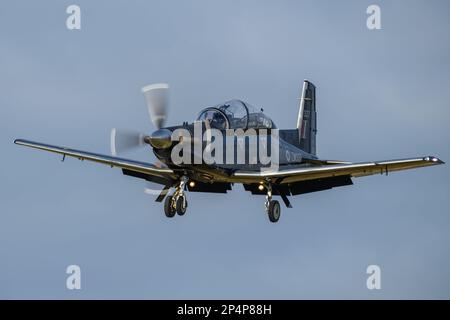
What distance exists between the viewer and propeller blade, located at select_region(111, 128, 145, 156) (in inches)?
1409

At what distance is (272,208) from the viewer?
38.8 m

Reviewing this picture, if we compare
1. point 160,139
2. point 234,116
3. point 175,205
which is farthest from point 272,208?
point 160,139

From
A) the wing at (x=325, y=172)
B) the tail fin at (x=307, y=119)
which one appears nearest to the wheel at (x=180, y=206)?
the wing at (x=325, y=172)

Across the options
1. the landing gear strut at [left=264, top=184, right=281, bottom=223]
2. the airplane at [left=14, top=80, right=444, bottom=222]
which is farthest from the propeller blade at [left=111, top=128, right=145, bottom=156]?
→ the landing gear strut at [left=264, top=184, right=281, bottom=223]

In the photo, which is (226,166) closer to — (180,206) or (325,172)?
(180,206)

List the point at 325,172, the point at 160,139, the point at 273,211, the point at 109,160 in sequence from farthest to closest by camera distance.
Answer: the point at 109,160, the point at 273,211, the point at 325,172, the point at 160,139

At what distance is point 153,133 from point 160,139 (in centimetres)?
35

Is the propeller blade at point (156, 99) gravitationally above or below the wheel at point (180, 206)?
above

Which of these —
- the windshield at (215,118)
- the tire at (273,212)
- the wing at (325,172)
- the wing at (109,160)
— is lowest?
the tire at (273,212)

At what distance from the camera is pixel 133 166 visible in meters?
39.2

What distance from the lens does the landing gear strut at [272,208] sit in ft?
127

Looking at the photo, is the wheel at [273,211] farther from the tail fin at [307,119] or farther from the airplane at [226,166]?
the tail fin at [307,119]
